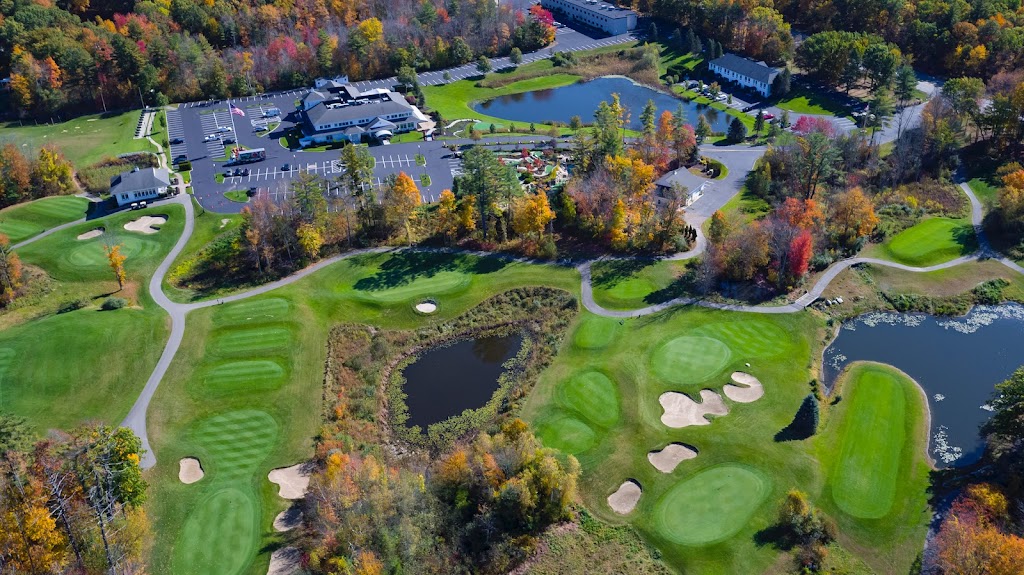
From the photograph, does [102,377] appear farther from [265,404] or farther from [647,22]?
[647,22]

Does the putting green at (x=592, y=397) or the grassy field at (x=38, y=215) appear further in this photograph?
the grassy field at (x=38, y=215)

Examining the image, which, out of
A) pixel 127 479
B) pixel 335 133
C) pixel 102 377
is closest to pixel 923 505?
pixel 127 479

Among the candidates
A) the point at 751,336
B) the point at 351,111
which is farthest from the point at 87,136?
the point at 751,336

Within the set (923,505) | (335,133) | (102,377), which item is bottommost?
(923,505)

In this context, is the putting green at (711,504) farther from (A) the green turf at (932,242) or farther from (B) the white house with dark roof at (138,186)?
(B) the white house with dark roof at (138,186)

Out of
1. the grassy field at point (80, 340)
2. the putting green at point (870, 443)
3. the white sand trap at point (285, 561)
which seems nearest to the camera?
the white sand trap at point (285, 561)

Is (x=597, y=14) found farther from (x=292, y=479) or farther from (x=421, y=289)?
(x=292, y=479)

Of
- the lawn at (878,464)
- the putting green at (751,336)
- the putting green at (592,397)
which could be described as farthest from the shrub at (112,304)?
the lawn at (878,464)
